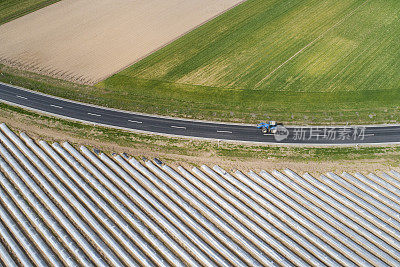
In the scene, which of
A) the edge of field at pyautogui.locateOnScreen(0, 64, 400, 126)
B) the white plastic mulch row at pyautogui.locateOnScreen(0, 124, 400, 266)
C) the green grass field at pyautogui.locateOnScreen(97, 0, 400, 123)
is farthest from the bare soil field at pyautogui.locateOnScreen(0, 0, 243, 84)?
the white plastic mulch row at pyautogui.locateOnScreen(0, 124, 400, 266)

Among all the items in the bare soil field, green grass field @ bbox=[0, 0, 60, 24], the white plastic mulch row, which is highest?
green grass field @ bbox=[0, 0, 60, 24]

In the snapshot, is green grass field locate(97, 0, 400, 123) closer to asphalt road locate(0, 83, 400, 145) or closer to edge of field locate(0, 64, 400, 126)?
edge of field locate(0, 64, 400, 126)

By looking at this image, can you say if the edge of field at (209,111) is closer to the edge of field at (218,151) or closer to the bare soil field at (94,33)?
the bare soil field at (94,33)

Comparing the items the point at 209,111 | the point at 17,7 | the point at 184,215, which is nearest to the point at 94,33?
the point at 17,7

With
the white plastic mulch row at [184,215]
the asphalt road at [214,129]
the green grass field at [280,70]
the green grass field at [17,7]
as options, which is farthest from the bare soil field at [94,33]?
the white plastic mulch row at [184,215]

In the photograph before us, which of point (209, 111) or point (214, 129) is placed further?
point (209, 111)

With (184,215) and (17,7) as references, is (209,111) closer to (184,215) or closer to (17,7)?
(184,215)

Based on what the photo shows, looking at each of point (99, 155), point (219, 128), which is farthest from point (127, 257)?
point (219, 128)
